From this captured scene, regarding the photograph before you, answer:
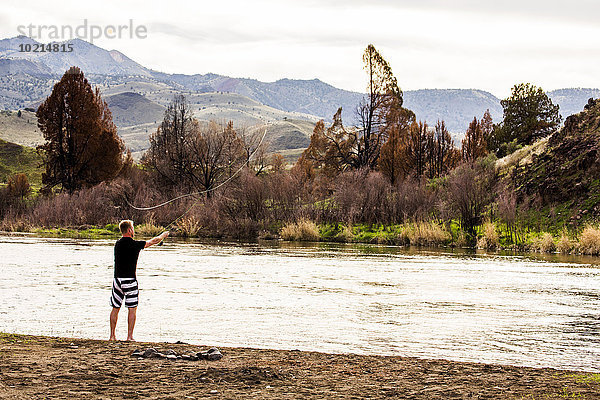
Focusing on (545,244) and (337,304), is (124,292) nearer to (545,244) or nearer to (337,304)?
(337,304)

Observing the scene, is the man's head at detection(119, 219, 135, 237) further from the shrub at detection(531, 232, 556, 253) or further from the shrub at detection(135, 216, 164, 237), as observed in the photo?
the shrub at detection(135, 216, 164, 237)

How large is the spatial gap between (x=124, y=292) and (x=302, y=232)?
33.9m

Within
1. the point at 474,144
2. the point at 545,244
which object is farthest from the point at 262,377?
the point at 474,144

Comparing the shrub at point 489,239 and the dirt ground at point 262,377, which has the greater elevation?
the shrub at point 489,239

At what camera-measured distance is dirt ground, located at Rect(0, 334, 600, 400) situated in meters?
7.56

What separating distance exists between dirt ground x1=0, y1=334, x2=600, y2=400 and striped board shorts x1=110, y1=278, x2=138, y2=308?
1.45 m

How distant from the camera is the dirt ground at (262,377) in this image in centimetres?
756

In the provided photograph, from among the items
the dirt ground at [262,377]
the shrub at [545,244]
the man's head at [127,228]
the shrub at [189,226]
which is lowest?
the dirt ground at [262,377]

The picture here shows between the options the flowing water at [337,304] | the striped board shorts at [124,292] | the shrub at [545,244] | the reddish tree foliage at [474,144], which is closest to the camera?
the striped board shorts at [124,292]

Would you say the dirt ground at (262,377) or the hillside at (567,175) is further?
the hillside at (567,175)

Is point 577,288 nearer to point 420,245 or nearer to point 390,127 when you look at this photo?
point 420,245

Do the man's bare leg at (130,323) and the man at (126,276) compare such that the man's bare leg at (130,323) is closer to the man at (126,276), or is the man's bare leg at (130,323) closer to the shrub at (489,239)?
the man at (126,276)

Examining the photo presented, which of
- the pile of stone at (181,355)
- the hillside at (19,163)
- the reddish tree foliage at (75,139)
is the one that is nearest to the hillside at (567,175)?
the pile of stone at (181,355)

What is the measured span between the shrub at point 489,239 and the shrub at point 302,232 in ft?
34.8
